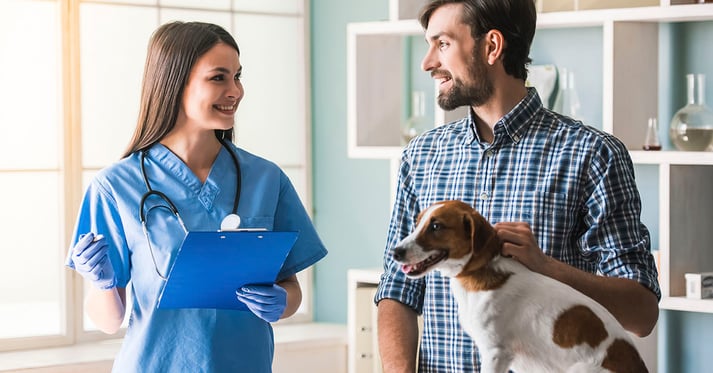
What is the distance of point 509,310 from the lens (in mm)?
1258

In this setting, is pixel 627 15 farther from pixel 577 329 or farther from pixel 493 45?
pixel 577 329

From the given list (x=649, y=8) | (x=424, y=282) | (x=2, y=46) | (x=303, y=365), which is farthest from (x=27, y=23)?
(x=424, y=282)

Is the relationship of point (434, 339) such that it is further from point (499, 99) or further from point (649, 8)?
point (649, 8)

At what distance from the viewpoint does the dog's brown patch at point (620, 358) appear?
125 centimetres

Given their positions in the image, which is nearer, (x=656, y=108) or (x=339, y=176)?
(x=656, y=108)

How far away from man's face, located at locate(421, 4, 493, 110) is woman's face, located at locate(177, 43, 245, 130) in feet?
1.98

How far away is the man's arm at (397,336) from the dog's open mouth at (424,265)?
0.41 metres

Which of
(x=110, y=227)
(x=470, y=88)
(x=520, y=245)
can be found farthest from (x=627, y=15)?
(x=520, y=245)

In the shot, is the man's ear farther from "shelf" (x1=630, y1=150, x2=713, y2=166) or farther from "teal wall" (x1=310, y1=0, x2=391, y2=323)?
"teal wall" (x1=310, y1=0, x2=391, y2=323)

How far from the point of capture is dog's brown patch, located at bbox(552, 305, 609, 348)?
4.09 ft

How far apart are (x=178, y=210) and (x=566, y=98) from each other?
1740 millimetres

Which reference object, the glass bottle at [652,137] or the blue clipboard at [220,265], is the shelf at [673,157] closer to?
the glass bottle at [652,137]

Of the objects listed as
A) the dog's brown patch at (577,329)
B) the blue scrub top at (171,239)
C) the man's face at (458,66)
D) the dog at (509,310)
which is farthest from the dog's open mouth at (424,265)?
the blue scrub top at (171,239)

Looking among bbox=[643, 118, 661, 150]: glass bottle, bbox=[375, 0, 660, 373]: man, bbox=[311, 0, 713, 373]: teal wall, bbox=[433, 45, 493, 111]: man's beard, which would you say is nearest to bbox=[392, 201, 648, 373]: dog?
bbox=[375, 0, 660, 373]: man
